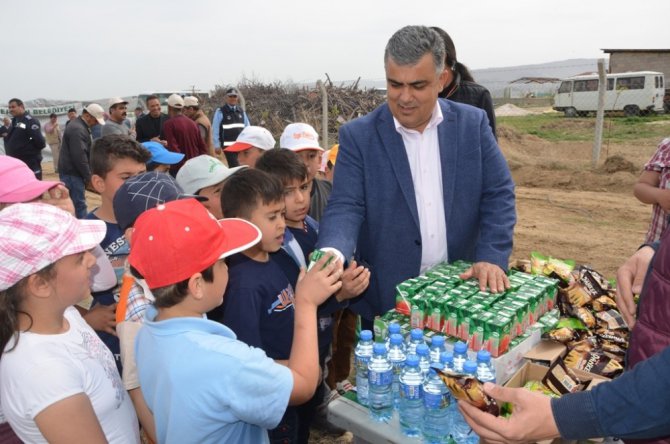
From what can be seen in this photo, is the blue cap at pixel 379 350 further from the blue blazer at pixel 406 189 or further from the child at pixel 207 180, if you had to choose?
the child at pixel 207 180

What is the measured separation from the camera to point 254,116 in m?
21.0

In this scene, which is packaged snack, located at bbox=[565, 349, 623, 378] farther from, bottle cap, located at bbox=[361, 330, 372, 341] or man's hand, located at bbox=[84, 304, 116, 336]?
→ man's hand, located at bbox=[84, 304, 116, 336]

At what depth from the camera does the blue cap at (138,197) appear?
269cm

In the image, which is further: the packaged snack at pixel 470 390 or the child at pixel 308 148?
the child at pixel 308 148

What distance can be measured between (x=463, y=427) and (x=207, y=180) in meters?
2.35

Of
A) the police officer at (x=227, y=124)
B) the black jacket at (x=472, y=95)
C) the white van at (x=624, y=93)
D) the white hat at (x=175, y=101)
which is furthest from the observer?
the white van at (x=624, y=93)

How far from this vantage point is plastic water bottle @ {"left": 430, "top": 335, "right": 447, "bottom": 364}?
198 centimetres

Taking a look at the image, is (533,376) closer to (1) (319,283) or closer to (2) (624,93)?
(1) (319,283)

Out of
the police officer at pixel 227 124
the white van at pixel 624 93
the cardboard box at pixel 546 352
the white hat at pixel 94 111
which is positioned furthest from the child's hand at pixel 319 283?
the white van at pixel 624 93

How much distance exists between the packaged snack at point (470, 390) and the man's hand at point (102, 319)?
1.84 meters

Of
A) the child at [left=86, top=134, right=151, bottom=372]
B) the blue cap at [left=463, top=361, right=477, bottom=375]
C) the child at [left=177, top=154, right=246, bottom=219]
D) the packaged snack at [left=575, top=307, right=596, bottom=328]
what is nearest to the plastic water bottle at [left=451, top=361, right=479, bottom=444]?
the blue cap at [left=463, top=361, right=477, bottom=375]

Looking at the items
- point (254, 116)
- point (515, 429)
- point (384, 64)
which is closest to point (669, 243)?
point (515, 429)

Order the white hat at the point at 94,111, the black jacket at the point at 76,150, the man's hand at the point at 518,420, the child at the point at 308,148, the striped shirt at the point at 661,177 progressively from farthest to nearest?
1. the white hat at the point at 94,111
2. the black jacket at the point at 76,150
3. the child at the point at 308,148
4. the striped shirt at the point at 661,177
5. the man's hand at the point at 518,420

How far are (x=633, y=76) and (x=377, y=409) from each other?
2639 centimetres
